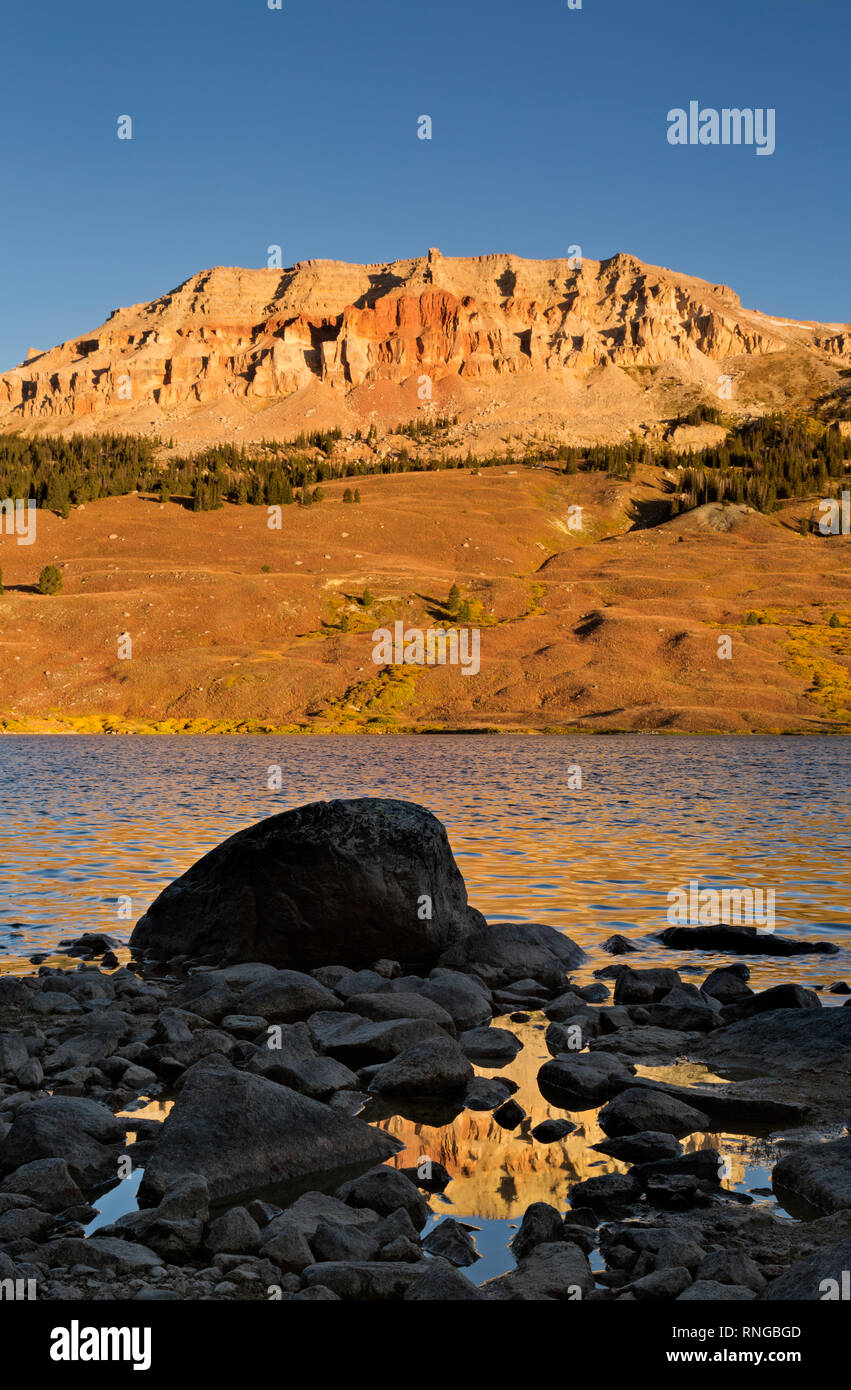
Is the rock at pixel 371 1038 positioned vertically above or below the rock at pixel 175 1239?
below

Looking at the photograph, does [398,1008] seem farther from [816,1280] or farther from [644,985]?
[816,1280]

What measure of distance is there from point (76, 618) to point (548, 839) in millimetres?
87225

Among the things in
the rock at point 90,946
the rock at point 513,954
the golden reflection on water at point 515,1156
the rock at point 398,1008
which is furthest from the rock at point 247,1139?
the rock at point 90,946

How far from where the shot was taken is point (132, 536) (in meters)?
147

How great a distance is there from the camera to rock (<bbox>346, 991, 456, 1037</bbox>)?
42.4 ft

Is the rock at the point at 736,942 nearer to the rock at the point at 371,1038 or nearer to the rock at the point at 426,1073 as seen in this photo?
the rock at the point at 371,1038

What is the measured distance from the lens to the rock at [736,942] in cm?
1725

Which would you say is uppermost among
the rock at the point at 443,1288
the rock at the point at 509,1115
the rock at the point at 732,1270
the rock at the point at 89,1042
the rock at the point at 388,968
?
the rock at the point at 443,1288

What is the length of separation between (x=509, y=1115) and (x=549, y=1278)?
3473 mm

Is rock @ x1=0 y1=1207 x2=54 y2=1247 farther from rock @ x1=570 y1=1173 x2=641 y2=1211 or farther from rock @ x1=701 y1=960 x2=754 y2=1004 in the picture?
rock @ x1=701 y1=960 x2=754 y2=1004

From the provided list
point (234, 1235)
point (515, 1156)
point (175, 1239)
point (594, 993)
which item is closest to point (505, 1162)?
point (515, 1156)

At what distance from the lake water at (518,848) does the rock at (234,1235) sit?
1074 mm
